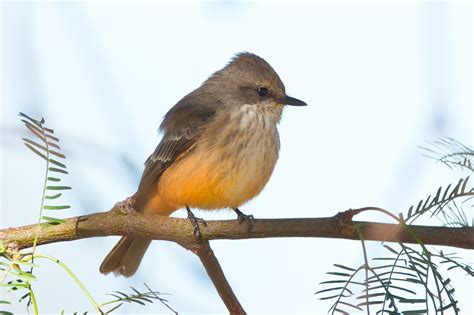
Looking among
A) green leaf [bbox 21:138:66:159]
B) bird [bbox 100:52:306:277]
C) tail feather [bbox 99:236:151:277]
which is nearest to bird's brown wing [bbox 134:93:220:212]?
bird [bbox 100:52:306:277]

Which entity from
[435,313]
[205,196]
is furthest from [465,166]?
[205,196]

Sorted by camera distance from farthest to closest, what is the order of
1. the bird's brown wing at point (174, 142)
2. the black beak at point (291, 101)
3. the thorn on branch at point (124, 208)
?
the black beak at point (291, 101)
the bird's brown wing at point (174, 142)
the thorn on branch at point (124, 208)

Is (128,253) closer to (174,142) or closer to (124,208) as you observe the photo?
(174,142)

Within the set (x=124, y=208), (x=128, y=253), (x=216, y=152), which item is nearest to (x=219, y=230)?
(x=124, y=208)

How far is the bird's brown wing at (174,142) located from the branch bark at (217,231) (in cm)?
158

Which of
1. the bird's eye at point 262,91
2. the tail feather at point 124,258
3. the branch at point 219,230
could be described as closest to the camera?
the branch at point 219,230

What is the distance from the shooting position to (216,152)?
5004 mm

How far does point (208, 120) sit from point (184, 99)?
0.77 meters

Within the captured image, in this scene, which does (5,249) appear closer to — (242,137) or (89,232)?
(89,232)

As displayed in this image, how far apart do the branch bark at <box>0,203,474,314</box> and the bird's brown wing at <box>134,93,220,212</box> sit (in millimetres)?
1578

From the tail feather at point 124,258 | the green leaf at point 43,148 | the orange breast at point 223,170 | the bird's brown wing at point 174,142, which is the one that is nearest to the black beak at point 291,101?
the orange breast at point 223,170

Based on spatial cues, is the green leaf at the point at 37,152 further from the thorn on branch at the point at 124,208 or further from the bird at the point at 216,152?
the bird at the point at 216,152

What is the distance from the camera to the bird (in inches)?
195

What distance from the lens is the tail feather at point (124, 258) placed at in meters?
5.06
